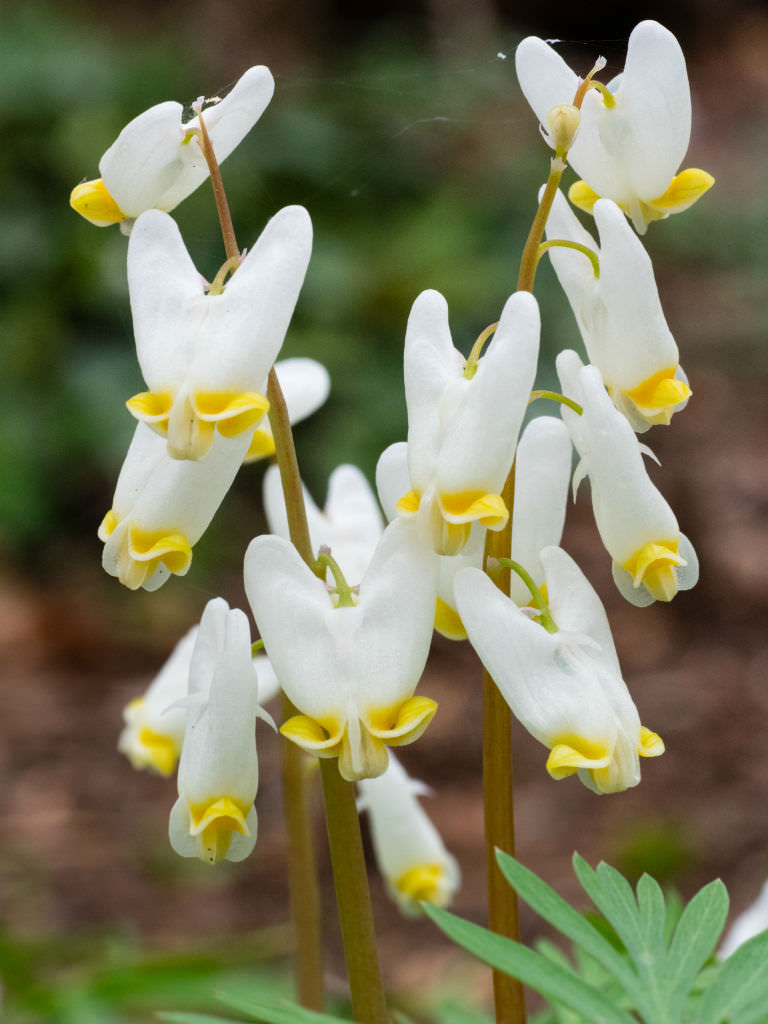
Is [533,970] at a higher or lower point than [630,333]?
lower

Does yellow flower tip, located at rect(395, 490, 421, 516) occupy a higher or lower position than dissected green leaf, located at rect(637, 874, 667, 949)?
higher

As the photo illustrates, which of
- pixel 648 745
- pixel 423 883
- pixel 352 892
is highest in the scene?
pixel 648 745

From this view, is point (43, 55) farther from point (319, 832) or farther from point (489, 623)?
point (489, 623)

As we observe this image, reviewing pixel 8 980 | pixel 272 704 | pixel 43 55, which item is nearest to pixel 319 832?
pixel 272 704

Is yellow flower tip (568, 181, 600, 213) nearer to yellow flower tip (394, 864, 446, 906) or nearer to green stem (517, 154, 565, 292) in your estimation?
green stem (517, 154, 565, 292)

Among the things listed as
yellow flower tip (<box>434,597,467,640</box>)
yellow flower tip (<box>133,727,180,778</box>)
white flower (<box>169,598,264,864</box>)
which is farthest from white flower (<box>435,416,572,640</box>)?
yellow flower tip (<box>133,727,180,778</box>)

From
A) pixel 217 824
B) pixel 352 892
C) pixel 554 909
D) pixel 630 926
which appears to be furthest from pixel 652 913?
pixel 217 824

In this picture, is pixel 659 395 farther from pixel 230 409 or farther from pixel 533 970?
pixel 533 970

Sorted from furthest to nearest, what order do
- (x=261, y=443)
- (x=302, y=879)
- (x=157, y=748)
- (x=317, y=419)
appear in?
(x=317, y=419) → (x=157, y=748) → (x=302, y=879) → (x=261, y=443)
